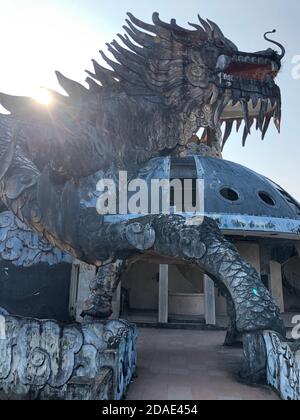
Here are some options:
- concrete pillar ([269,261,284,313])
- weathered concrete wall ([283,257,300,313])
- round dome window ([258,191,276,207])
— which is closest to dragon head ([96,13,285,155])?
round dome window ([258,191,276,207])

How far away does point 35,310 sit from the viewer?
14398 millimetres

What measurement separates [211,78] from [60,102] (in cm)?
426

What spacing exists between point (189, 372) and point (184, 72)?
7605mm

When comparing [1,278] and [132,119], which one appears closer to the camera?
[132,119]

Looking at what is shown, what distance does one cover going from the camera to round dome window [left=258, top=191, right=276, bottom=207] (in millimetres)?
16909

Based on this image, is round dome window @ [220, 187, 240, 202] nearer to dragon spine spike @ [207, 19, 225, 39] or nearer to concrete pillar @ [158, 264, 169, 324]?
concrete pillar @ [158, 264, 169, 324]

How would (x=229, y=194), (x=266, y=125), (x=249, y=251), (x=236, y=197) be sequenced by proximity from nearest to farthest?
(x=266, y=125) < (x=236, y=197) < (x=229, y=194) < (x=249, y=251)

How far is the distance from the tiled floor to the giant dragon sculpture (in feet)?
2.30

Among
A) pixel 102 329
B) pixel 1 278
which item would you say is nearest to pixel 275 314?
pixel 102 329

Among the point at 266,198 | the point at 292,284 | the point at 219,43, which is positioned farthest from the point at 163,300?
the point at 292,284

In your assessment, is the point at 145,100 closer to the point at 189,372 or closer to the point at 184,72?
the point at 184,72

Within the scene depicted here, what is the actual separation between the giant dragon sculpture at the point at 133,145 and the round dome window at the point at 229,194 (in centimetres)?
586

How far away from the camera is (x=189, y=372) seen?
8.02 metres
